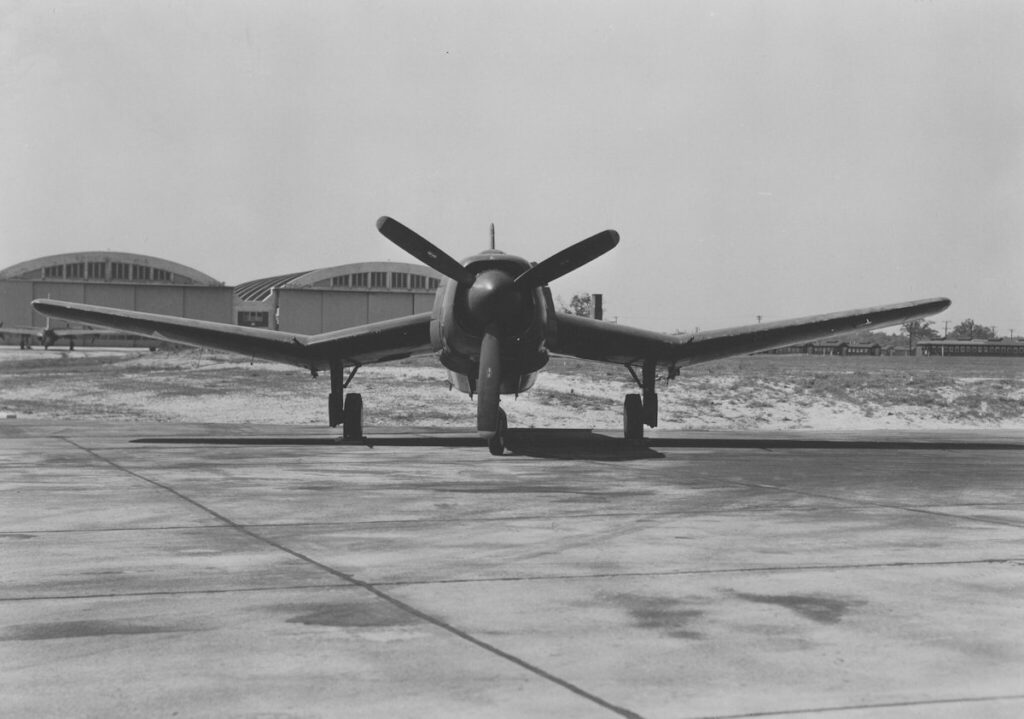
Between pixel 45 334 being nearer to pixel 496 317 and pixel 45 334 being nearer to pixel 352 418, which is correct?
pixel 352 418

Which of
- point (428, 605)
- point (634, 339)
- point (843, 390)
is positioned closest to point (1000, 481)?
point (634, 339)

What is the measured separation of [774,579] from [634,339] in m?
16.0

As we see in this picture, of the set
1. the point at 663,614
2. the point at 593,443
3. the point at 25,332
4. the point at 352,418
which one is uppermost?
the point at 25,332

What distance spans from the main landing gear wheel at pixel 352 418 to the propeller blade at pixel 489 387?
18.0ft

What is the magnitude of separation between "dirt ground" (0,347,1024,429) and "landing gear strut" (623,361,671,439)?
28.9 ft

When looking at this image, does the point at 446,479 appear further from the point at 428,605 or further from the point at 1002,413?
the point at 1002,413

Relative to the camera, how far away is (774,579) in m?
8.31

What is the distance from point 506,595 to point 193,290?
117m

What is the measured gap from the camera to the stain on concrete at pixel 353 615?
22.4ft

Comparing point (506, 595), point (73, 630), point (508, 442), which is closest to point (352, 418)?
point (508, 442)

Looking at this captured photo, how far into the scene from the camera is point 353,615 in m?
7.04

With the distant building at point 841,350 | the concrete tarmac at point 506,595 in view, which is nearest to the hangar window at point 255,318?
the distant building at point 841,350

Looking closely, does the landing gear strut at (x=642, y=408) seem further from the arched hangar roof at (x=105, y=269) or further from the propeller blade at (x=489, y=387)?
the arched hangar roof at (x=105, y=269)

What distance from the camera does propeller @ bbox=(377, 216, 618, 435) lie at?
19.4 meters
